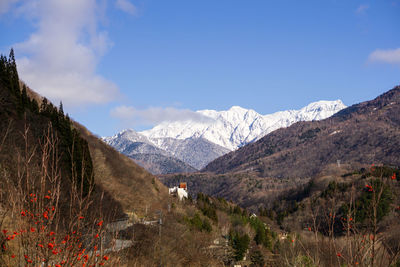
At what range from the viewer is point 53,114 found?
4809cm

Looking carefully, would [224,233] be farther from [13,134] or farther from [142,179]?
[13,134]

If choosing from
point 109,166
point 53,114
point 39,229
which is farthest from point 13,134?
point 109,166

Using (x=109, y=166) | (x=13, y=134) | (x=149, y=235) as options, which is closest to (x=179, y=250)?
(x=149, y=235)

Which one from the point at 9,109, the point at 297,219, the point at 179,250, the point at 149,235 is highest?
the point at 9,109

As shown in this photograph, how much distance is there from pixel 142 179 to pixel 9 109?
A: 4566 cm

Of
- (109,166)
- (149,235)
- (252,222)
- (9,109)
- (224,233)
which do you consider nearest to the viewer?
(149,235)

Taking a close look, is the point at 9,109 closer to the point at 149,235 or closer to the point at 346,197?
the point at 149,235

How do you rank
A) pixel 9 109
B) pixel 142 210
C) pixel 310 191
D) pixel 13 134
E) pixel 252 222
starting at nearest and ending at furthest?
pixel 13 134, pixel 9 109, pixel 142 210, pixel 252 222, pixel 310 191

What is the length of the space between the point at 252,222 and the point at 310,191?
9149 cm

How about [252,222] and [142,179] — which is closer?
[142,179]

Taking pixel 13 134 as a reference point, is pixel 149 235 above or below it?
below

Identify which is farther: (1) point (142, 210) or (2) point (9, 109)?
(1) point (142, 210)

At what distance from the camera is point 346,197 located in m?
125

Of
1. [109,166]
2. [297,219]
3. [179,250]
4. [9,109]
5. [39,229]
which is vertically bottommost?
[297,219]
